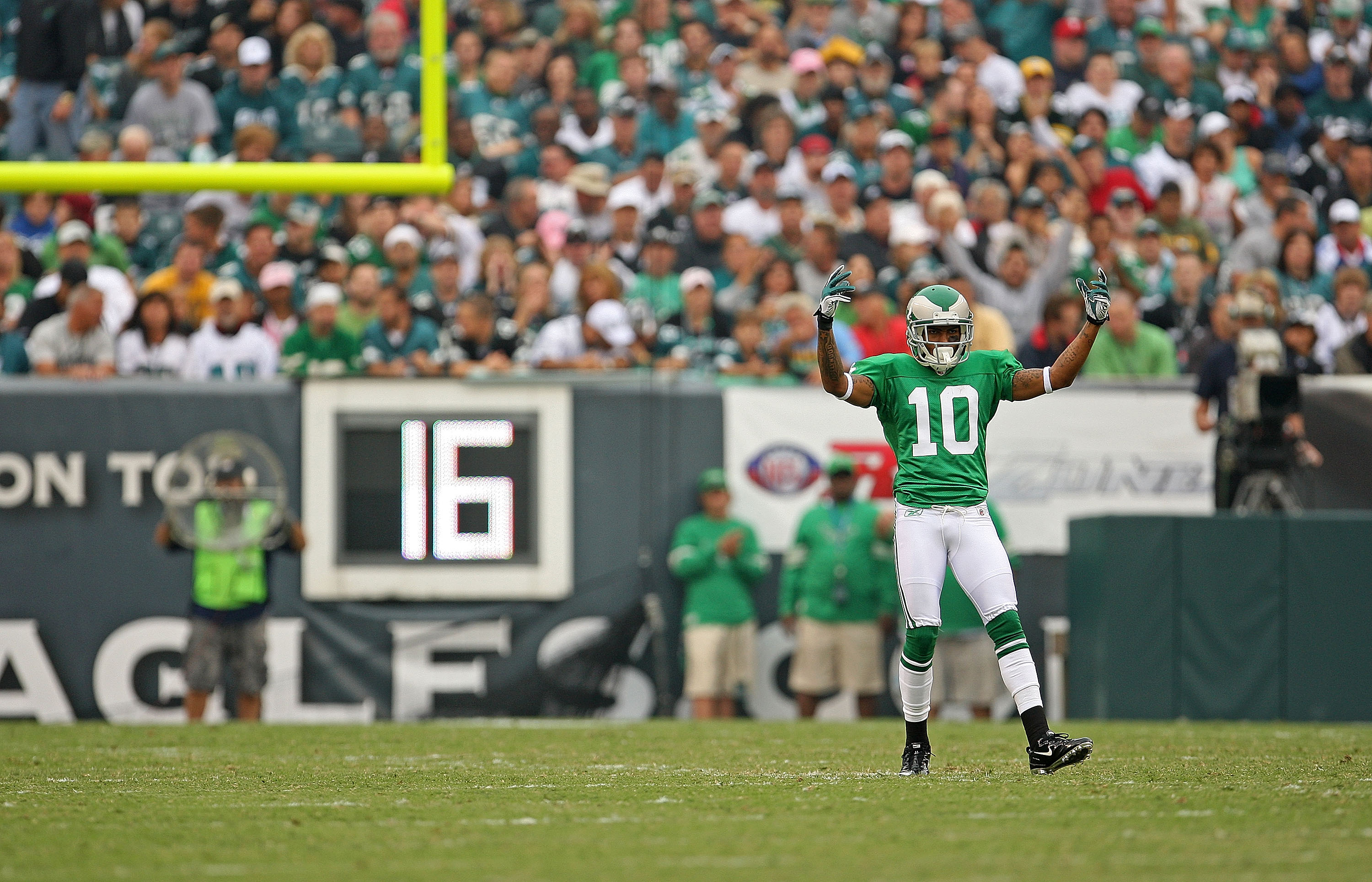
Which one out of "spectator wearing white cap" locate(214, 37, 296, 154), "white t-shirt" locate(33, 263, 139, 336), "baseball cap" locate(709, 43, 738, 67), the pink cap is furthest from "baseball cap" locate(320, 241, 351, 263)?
"baseball cap" locate(709, 43, 738, 67)

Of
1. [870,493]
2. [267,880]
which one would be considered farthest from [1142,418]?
[267,880]

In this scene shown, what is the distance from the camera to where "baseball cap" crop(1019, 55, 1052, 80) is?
1490 cm

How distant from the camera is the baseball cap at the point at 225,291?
40.1 ft

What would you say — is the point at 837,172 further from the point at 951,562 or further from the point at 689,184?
the point at 951,562

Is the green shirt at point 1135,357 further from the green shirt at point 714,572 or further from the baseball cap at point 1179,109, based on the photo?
the baseball cap at point 1179,109

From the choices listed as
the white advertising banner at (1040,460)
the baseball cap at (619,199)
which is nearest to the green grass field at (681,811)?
the white advertising banner at (1040,460)

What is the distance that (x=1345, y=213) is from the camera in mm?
14023

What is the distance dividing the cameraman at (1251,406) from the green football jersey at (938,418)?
472 cm

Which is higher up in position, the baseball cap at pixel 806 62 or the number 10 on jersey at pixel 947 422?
the baseball cap at pixel 806 62

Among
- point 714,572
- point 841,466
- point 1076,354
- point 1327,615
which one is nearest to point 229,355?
point 714,572

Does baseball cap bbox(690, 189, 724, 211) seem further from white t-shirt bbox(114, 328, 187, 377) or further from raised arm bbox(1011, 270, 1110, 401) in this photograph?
raised arm bbox(1011, 270, 1110, 401)

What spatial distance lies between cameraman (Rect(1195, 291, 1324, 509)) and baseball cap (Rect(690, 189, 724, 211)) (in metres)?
3.75

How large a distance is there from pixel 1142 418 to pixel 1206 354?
0.71 metres

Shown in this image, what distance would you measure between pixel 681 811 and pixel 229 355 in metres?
7.56
